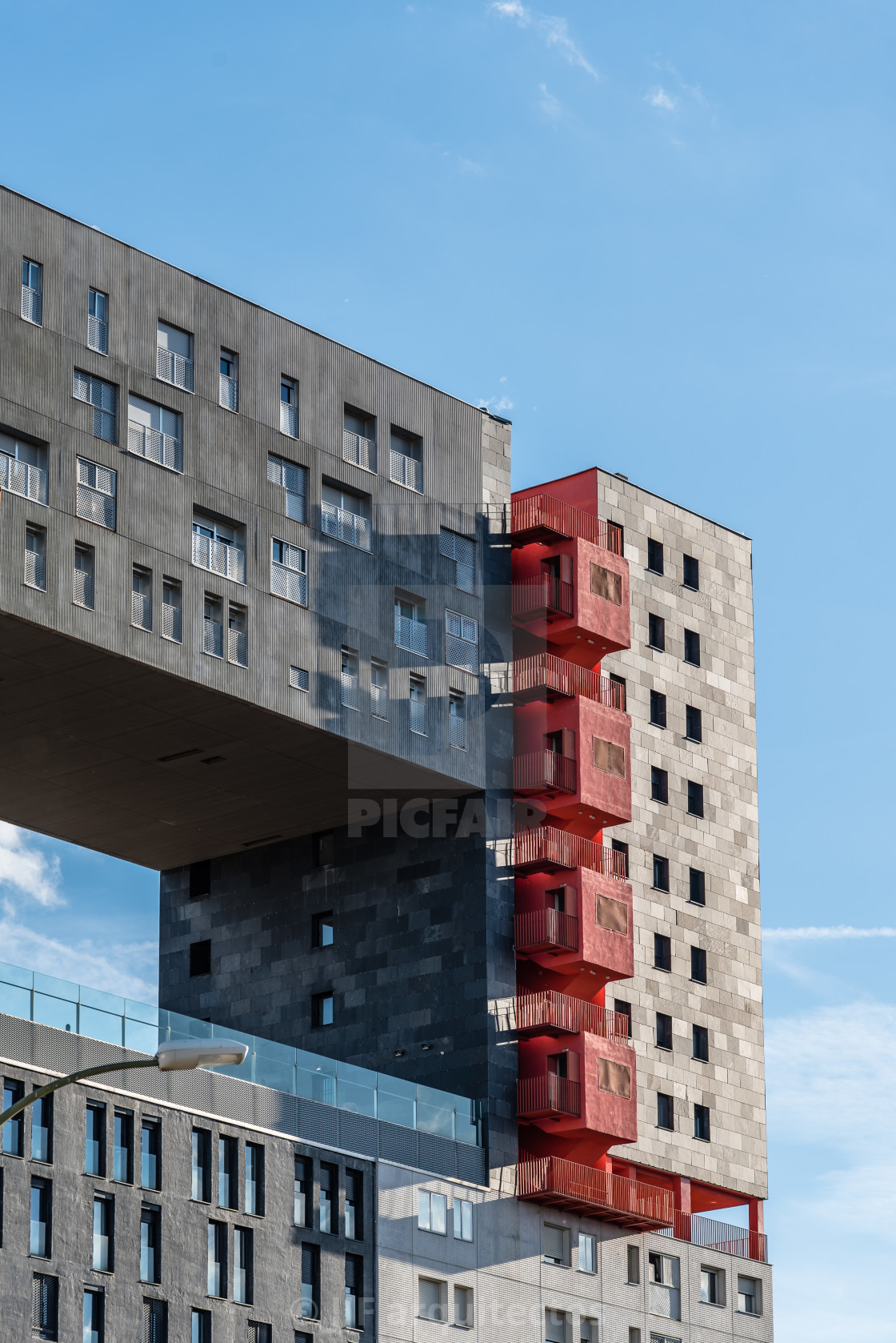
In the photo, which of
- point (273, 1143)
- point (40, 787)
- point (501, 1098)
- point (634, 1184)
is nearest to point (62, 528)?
point (40, 787)

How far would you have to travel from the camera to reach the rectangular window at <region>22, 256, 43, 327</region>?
219 ft

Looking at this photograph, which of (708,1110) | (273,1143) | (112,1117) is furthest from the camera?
(708,1110)

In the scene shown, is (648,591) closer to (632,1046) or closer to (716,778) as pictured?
(716,778)

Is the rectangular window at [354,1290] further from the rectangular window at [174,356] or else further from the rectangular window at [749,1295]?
the rectangular window at [174,356]

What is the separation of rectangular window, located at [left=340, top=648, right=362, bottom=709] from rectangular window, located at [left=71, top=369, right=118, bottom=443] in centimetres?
1004

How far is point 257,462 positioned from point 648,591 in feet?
59.4

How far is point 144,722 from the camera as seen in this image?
70750mm

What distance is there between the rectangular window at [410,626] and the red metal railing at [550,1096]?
528 inches

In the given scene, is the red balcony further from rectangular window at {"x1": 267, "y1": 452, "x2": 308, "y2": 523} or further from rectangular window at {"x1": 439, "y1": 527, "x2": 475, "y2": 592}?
rectangular window at {"x1": 267, "y1": 452, "x2": 308, "y2": 523}

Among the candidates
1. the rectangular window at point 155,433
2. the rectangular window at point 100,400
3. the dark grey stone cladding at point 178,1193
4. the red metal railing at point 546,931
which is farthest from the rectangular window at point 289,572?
the dark grey stone cladding at point 178,1193

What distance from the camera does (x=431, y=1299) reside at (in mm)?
72312

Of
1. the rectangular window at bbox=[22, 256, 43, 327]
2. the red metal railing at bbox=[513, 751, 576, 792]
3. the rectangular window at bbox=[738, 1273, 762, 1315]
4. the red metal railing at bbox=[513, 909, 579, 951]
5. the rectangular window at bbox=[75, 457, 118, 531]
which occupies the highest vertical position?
the rectangular window at bbox=[22, 256, 43, 327]

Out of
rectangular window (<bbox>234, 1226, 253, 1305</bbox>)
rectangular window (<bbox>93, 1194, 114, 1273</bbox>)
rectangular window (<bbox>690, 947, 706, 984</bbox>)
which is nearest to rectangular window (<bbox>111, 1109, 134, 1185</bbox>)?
rectangular window (<bbox>93, 1194, 114, 1273</bbox>)

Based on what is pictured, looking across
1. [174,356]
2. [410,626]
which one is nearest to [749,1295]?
[410,626]
